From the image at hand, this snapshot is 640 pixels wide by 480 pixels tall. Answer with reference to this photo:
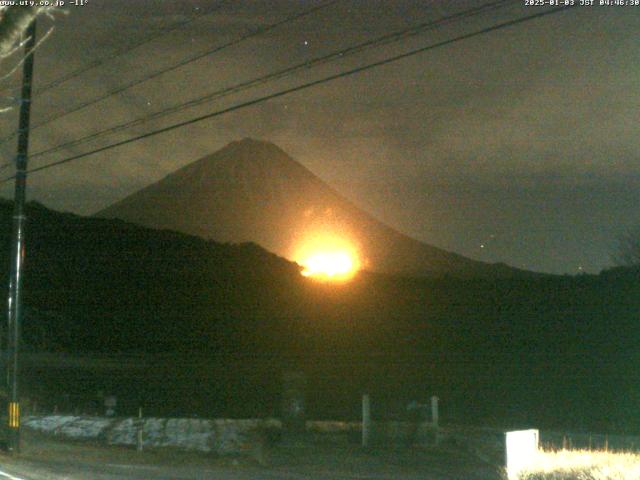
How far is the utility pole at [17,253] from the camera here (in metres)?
18.2

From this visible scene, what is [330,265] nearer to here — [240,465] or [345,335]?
[345,335]

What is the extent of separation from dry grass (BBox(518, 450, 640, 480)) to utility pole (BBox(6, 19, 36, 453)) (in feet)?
36.9

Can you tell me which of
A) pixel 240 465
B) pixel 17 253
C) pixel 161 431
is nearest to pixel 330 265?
pixel 161 431

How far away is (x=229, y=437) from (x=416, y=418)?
782cm

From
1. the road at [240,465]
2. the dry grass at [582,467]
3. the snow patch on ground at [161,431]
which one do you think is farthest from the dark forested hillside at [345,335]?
the dry grass at [582,467]

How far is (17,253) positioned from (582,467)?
1300 cm

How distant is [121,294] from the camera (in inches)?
2817

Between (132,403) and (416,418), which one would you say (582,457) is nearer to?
(416,418)

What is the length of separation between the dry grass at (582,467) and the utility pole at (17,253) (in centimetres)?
1126

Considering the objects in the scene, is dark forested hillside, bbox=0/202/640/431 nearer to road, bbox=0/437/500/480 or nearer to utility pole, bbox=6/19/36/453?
road, bbox=0/437/500/480

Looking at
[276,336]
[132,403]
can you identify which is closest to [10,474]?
[132,403]

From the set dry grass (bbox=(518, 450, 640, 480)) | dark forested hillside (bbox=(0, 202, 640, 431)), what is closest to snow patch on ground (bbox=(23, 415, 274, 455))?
dry grass (bbox=(518, 450, 640, 480))

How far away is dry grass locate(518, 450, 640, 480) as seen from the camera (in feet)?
37.1

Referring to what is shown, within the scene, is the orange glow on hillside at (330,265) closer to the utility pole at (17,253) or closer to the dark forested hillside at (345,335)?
the dark forested hillside at (345,335)
